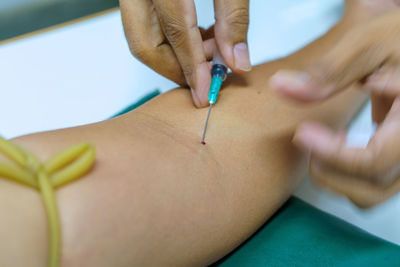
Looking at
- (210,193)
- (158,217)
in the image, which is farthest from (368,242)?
(158,217)

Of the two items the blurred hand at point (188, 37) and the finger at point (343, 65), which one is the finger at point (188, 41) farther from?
the finger at point (343, 65)

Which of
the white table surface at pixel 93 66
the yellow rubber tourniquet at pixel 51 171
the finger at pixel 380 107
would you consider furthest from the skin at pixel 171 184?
the white table surface at pixel 93 66

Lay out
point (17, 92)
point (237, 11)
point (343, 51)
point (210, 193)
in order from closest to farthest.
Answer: point (343, 51) < point (210, 193) < point (237, 11) < point (17, 92)

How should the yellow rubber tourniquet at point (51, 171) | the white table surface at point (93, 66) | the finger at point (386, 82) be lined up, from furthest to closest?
the white table surface at point (93, 66) → the finger at point (386, 82) → the yellow rubber tourniquet at point (51, 171)

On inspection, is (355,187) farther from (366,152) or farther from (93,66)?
(93,66)

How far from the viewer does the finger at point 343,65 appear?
0.60 m

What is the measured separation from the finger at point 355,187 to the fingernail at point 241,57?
32 centimetres

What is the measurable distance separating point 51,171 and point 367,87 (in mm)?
591

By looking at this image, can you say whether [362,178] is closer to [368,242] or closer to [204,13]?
[368,242]

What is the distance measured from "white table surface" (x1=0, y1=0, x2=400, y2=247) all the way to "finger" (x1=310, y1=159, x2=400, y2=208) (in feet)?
1.29

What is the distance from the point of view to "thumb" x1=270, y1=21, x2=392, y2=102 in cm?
60

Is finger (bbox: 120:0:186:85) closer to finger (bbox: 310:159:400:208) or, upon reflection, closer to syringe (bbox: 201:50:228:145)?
syringe (bbox: 201:50:228:145)

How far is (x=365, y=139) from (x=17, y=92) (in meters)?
1.13

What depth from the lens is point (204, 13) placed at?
1.48m
